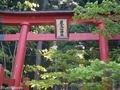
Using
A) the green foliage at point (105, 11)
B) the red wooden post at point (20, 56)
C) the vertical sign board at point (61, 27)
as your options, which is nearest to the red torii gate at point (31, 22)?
the red wooden post at point (20, 56)

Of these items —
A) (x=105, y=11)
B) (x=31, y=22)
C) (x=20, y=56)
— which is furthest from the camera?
(x=31, y=22)

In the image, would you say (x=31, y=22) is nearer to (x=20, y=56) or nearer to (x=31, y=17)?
(x=31, y=17)

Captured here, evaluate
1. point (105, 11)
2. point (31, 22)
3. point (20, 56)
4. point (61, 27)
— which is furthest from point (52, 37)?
point (105, 11)

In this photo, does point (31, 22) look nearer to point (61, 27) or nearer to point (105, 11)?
point (61, 27)

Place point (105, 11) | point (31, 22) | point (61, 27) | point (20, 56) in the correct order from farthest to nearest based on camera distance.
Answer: point (31, 22) → point (61, 27) → point (20, 56) → point (105, 11)

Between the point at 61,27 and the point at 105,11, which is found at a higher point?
the point at 105,11

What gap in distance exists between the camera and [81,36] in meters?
6.11

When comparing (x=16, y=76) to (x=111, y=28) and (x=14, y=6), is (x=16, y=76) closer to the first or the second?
(x=111, y=28)

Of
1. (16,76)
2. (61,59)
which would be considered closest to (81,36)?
(61,59)

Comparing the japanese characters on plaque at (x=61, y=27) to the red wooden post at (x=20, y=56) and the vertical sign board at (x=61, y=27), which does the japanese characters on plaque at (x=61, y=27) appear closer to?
the vertical sign board at (x=61, y=27)

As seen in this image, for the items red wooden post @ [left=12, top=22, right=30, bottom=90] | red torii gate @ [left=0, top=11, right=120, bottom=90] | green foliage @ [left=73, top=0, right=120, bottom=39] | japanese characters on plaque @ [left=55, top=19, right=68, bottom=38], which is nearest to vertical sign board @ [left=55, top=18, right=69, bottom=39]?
japanese characters on plaque @ [left=55, top=19, right=68, bottom=38]

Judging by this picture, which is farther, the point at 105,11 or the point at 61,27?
the point at 61,27

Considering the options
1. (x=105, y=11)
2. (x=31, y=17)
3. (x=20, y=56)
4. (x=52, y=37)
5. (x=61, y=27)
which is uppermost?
(x=31, y=17)

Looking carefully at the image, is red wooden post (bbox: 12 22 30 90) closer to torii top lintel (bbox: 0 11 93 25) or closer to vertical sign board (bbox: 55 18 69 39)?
torii top lintel (bbox: 0 11 93 25)
